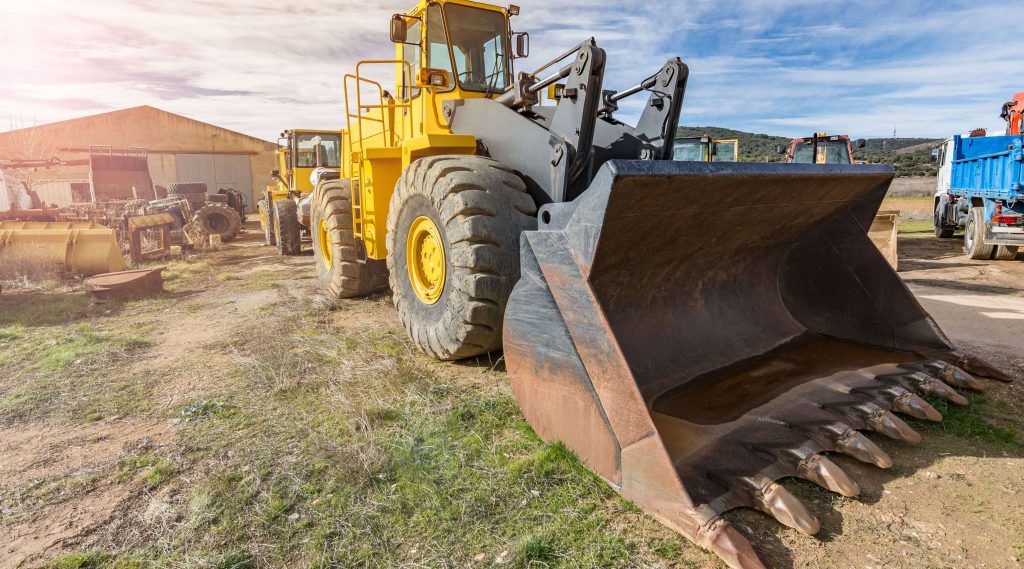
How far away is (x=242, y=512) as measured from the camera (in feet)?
8.15

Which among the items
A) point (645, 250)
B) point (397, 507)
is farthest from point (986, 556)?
point (397, 507)

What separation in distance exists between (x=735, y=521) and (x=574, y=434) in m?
0.77

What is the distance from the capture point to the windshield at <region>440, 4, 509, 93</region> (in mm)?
5293

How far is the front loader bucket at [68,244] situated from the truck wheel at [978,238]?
15.0 m

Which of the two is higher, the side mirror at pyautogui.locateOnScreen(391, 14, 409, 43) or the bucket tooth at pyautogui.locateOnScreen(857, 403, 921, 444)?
the side mirror at pyautogui.locateOnScreen(391, 14, 409, 43)

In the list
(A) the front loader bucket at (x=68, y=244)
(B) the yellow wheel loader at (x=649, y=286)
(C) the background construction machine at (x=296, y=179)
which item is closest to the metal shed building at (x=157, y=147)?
(C) the background construction machine at (x=296, y=179)

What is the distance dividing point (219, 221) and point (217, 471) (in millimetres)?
15288

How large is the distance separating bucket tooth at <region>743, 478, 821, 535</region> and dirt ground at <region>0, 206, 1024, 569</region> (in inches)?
2.6

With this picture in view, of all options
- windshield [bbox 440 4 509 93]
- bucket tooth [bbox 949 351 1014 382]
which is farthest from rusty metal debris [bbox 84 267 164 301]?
bucket tooth [bbox 949 351 1014 382]

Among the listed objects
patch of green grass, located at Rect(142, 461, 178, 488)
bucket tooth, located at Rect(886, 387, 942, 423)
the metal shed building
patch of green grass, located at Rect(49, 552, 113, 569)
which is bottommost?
patch of green grass, located at Rect(49, 552, 113, 569)

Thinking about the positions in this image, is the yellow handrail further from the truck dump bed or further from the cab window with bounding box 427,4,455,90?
the truck dump bed

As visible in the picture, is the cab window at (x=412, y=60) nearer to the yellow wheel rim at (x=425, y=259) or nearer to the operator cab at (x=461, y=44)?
the operator cab at (x=461, y=44)

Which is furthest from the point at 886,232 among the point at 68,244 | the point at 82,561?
the point at 68,244

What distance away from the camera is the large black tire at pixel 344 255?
6.62 m
